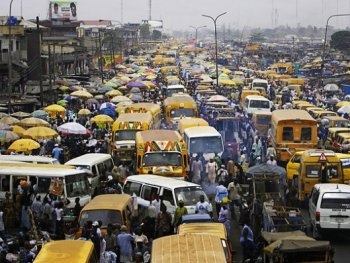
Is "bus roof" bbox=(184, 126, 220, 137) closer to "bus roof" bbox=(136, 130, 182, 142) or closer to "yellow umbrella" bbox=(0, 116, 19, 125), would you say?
"bus roof" bbox=(136, 130, 182, 142)

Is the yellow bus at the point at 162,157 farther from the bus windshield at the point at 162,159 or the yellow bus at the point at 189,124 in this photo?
the yellow bus at the point at 189,124

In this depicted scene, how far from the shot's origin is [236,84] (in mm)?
60156

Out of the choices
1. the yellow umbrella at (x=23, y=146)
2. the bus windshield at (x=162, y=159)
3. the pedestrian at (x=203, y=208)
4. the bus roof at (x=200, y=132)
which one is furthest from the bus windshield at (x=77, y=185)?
the bus roof at (x=200, y=132)

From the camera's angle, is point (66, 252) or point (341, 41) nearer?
point (66, 252)

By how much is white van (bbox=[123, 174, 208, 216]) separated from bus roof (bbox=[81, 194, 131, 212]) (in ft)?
3.23

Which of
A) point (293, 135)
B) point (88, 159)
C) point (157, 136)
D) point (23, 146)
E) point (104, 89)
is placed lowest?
point (88, 159)

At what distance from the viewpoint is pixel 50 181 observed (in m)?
19.2

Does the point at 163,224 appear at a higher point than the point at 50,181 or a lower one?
lower

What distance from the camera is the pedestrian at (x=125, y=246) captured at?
14.8 meters

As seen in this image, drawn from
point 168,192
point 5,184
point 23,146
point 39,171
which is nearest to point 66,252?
point 168,192

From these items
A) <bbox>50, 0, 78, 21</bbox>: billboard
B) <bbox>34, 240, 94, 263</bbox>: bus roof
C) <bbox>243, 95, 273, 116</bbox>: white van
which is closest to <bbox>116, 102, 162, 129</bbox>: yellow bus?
<bbox>243, 95, 273, 116</bbox>: white van

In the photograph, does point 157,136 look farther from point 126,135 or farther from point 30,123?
point 30,123

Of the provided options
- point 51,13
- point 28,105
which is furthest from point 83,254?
point 51,13

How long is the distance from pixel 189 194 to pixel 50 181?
11.3 feet
